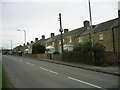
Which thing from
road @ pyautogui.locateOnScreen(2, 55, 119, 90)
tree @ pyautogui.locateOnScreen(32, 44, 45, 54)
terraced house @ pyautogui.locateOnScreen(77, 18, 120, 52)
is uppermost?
terraced house @ pyautogui.locateOnScreen(77, 18, 120, 52)

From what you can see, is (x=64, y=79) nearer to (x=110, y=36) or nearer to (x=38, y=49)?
(x=110, y=36)

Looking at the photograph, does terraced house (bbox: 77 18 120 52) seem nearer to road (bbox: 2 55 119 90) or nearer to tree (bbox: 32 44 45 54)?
road (bbox: 2 55 119 90)

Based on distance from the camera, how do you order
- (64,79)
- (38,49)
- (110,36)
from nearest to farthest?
(64,79) < (110,36) < (38,49)

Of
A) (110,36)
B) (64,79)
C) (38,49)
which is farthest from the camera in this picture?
(38,49)

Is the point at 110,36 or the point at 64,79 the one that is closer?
the point at 64,79

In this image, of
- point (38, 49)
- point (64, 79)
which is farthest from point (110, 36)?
point (64, 79)

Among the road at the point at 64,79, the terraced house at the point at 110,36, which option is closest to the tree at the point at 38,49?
the terraced house at the point at 110,36

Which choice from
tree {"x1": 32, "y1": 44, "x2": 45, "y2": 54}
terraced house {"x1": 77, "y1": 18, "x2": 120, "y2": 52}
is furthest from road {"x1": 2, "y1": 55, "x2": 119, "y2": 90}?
tree {"x1": 32, "y1": 44, "x2": 45, "y2": 54}

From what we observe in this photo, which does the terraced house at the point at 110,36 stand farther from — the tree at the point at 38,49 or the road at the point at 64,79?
the tree at the point at 38,49

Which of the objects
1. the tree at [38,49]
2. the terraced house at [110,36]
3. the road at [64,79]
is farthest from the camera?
the tree at [38,49]

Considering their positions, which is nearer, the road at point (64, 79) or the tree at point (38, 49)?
the road at point (64, 79)

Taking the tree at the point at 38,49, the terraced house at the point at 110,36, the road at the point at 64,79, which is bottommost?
the road at the point at 64,79

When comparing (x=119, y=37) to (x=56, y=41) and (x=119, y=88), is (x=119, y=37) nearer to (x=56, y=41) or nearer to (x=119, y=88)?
(x=119, y=88)

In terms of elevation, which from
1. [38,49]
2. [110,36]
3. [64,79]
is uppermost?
[110,36]
